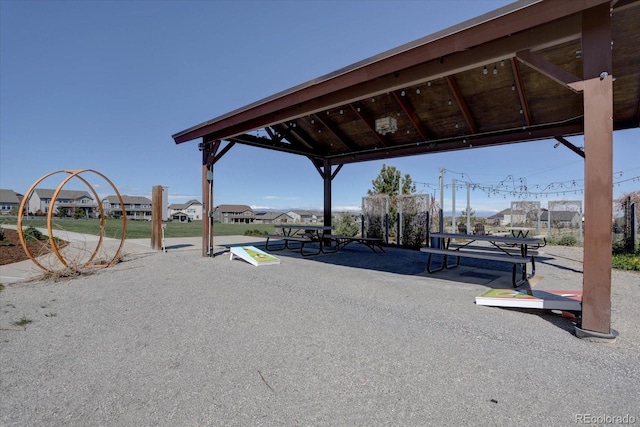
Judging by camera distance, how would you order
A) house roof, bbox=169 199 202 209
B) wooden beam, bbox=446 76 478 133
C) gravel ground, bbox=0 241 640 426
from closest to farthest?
gravel ground, bbox=0 241 640 426 → wooden beam, bbox=446 76 478 133 → house roof, bbox=169 199 202 209

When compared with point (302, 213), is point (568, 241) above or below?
below

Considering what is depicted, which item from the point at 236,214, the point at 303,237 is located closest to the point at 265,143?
the point at 303,237

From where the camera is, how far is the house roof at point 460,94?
11.2 ft

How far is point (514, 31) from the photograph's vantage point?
335 cm

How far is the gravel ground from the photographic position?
190 cm

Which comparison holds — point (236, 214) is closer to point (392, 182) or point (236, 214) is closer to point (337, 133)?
point (392, 182)

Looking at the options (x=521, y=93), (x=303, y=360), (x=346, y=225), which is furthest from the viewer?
(x=346, y=225)

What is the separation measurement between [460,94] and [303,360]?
6.34 metres

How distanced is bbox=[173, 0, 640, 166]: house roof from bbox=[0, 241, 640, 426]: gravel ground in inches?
106

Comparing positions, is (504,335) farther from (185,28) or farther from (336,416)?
(185,28)

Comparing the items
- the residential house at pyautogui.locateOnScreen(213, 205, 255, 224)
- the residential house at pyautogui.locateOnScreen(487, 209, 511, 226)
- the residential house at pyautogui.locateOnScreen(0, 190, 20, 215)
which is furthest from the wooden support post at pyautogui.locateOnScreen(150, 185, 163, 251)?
the residential house at pyautogui.locateOnScreen(0, 190, 20, 215)

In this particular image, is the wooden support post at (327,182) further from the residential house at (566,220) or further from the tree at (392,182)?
the residential house at (566,220)

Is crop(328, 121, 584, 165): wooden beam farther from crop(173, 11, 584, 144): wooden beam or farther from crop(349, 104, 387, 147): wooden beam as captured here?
crop(173, 11, 584, 144): wooden beam

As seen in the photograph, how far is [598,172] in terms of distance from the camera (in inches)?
117
